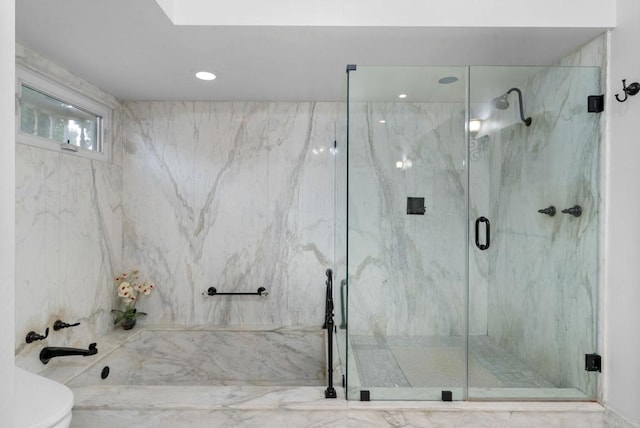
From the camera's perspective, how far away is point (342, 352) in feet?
6.76

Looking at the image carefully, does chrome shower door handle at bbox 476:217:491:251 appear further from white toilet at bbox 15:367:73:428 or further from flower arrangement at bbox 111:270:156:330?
flower arrangement at bbox 111:270:156:330

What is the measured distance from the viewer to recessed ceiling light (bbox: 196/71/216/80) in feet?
7.45

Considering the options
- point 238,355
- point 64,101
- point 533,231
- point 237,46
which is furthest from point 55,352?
point 533,231

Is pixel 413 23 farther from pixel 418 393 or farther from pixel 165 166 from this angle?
pixel 165 166

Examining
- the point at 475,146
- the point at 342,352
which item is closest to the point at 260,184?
the point at 342,352

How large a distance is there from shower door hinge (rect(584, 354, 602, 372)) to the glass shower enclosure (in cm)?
2

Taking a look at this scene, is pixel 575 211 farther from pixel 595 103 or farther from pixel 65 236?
pixel 65 236

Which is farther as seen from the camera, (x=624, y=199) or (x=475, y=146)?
(x=475, y=146)

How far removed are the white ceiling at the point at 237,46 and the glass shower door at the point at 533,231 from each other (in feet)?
0.61

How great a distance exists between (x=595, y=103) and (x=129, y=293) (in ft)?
10.4

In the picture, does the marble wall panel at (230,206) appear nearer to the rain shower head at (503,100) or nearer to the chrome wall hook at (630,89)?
the rain shower head at (503,100)

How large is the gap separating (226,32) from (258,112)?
1.14 metres

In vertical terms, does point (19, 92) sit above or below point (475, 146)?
above

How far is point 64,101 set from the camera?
7.41 ft
